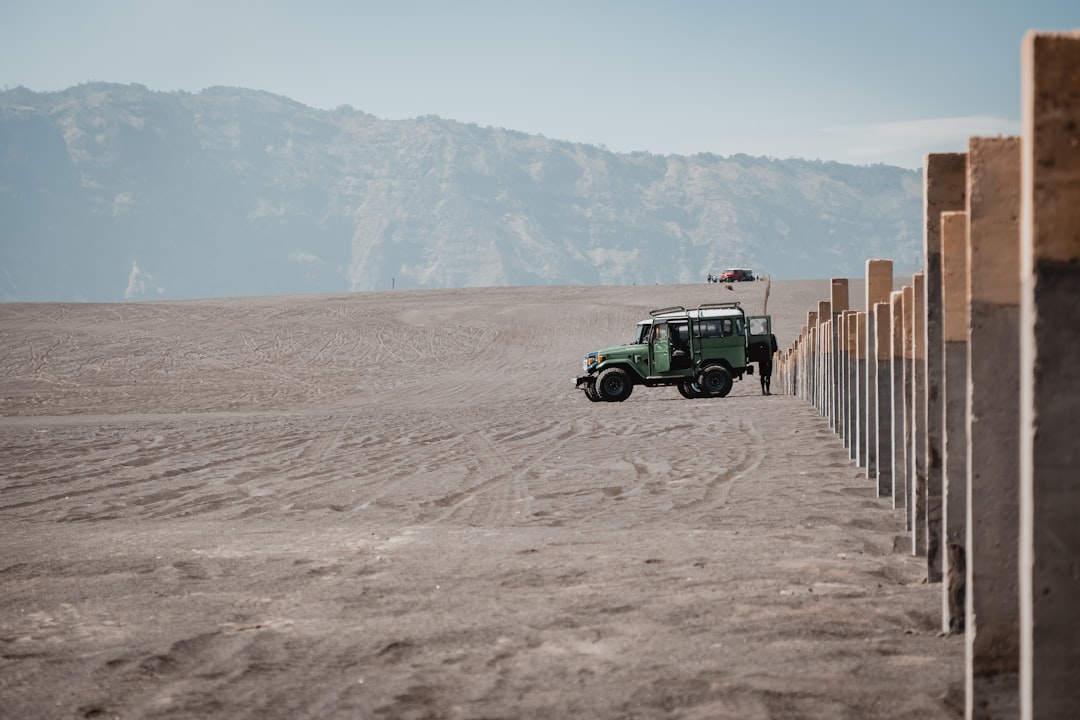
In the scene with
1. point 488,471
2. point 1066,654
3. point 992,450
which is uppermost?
point 992,450

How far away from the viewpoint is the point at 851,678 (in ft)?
13.2

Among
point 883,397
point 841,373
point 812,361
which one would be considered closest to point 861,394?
point 883,397

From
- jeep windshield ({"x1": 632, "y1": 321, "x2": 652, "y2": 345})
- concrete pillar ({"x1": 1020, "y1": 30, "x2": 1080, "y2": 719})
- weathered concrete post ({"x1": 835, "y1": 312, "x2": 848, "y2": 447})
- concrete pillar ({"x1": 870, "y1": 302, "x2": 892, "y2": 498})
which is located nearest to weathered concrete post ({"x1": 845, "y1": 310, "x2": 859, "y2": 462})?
weathered concrete post ({"x1": 835, "y1": 312, "x2": 848, "y2": 447})

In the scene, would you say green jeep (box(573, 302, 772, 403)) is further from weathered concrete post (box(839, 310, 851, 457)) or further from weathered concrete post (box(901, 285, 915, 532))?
weathered concrete post (box(901, 285, 915, 532))

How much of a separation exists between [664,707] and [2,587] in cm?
419

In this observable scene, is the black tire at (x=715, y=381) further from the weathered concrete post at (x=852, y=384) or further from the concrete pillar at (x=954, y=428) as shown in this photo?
the concrete pillar at (x=954, y=428)

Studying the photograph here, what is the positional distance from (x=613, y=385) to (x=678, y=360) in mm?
1525

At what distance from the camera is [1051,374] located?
2594 millimetres

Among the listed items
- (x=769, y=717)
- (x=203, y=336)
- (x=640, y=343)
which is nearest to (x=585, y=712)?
(x=769, y=717)

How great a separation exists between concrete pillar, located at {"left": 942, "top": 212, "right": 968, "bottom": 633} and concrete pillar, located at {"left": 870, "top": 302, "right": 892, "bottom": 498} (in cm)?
348

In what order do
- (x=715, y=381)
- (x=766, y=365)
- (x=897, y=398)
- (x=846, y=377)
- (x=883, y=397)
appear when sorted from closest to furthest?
1. (x=897, y=398)
2. (x=883, y=397)
3. (x=846, y=377)
4. (x=715, y=381)
5. (x=766, y=365)

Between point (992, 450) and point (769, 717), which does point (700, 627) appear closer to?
point (769, 717)

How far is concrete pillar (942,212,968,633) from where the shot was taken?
4395 mm

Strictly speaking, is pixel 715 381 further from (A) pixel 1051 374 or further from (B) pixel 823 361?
(A) pixel 1051 374
